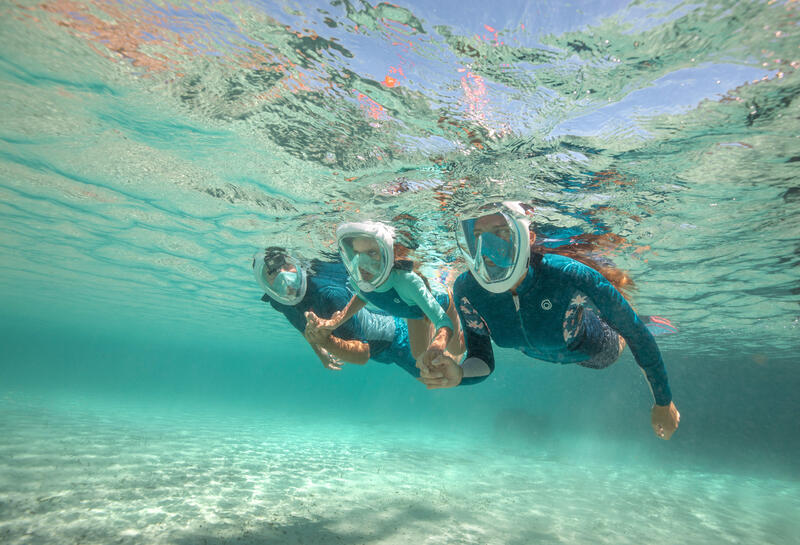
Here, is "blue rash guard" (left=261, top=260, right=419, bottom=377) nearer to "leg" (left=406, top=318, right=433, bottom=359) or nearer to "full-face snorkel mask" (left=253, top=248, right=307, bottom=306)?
"full-face snorkel mask" (left=253, top=248, right=307, bottom=306)

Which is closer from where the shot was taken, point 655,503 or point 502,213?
point 502,213

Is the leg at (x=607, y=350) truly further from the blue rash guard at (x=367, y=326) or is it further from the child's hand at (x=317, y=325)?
the child's hand at (x=317, y=325)

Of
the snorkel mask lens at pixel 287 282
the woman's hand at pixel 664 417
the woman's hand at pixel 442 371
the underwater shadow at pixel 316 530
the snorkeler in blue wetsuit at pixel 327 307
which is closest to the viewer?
the woman's hand at pixel 442 371

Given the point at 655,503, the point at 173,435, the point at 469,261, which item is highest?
the point at 469,261

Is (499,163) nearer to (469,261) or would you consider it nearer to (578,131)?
(578,131)

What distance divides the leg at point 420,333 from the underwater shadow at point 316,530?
3298mm

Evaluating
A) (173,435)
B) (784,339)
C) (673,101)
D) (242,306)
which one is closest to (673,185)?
(673,101)

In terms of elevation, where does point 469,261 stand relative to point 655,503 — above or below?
above

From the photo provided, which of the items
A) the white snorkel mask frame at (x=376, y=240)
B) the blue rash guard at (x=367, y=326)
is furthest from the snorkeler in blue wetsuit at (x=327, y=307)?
the white snorkel mask frame at (x=376, y=240)

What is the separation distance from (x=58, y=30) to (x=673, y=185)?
12736 mm

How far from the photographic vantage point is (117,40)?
6.14m

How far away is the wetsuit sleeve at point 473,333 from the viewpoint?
15.6 ft

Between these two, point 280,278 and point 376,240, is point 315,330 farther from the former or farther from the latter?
point 280,278

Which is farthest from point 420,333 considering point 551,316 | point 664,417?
point 664,417
